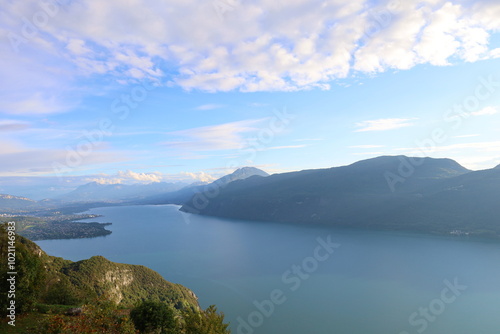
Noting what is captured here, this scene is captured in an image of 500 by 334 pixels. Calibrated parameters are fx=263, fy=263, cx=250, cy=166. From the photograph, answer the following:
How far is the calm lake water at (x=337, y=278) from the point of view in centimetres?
5834

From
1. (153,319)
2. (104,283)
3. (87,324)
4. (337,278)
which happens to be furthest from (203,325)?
(337,278)

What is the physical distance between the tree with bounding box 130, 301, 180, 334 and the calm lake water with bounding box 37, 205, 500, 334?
35.8m

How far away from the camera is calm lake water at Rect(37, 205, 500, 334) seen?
58344mm

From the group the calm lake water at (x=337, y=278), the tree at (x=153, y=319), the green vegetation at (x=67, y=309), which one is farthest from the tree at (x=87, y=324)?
the calm lake water at (x=337, y=278)

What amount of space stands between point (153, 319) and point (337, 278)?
251 ft

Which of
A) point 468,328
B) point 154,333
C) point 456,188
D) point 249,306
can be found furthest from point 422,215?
point 154,333

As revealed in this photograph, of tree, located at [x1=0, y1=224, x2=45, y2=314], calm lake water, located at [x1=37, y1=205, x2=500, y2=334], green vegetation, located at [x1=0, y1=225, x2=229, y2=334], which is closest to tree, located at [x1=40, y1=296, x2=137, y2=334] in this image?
green vegetation, located at [x1=0, y1=225, x2=229, y2=334]

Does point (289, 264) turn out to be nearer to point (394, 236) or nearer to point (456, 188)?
point (394, 236)

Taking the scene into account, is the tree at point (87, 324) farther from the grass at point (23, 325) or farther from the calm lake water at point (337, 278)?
the calm lake water at point (337, 278)

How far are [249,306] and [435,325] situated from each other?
41.5 m

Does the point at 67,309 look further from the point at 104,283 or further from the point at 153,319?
the point at 104,283

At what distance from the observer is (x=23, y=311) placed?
22031 millimetres

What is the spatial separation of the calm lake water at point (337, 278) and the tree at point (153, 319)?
117 ft

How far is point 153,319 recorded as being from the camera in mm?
25719
